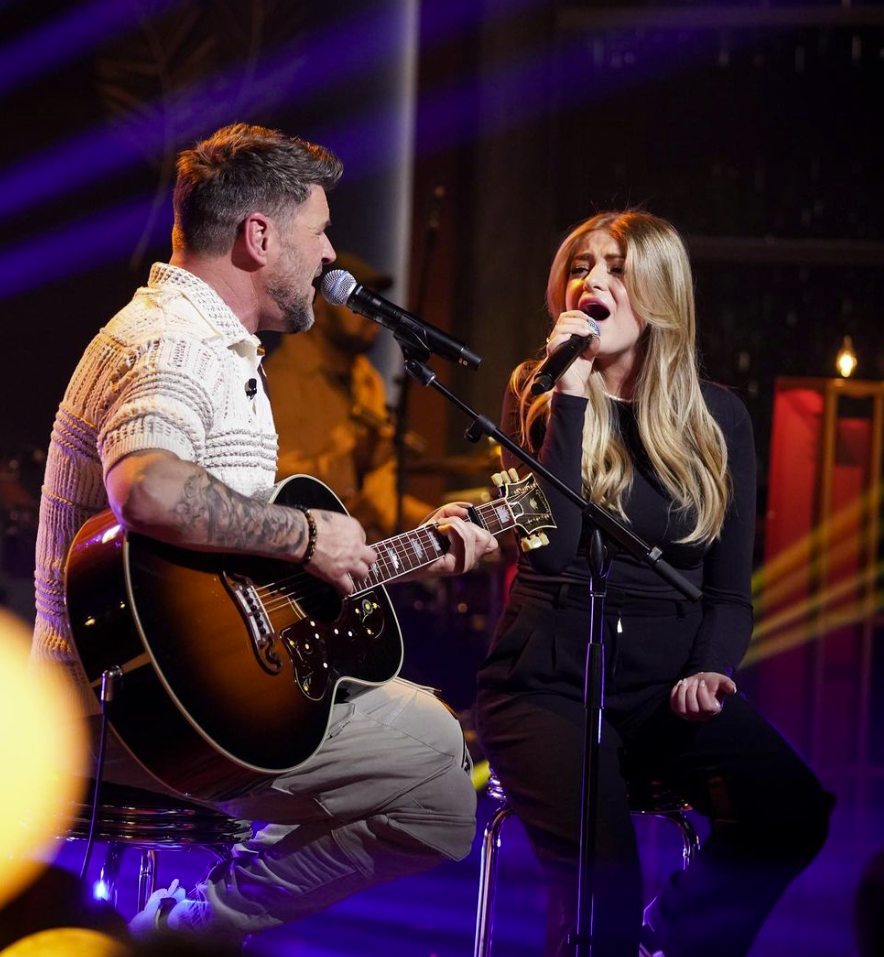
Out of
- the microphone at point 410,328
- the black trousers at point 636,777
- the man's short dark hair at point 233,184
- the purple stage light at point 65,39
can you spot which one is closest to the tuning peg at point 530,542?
the black trousers at point 636,777

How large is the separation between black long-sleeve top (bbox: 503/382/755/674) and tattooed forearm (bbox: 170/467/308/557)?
0.64 metres

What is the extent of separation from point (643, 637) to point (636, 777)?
0.30 metres

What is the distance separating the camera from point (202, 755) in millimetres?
2021

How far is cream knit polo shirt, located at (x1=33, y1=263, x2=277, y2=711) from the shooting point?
6.72 feet

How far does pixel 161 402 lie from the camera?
2.04 meters

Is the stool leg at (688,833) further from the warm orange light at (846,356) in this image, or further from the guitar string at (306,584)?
the warm orange light at (846,356)

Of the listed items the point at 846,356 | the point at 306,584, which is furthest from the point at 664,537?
the point at 846,356

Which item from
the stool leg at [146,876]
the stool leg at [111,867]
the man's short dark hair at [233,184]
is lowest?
the stool leg at [146,876]

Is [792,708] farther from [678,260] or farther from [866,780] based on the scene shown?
[678,260]

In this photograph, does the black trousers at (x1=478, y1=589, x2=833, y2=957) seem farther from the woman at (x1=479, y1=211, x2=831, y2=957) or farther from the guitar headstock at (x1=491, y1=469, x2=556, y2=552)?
the guitar headstock at (x1=491, y1=469, x2=556, y2=552)

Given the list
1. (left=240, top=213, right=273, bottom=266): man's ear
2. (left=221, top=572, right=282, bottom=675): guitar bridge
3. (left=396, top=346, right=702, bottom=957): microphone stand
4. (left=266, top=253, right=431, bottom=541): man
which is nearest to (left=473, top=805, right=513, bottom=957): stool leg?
(left=396, top=346, right=702, bottom=957): microphone stand

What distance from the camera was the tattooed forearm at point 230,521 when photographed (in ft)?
6.55

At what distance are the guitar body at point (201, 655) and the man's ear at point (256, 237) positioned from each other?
52 cm

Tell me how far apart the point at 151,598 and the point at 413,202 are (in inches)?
196
